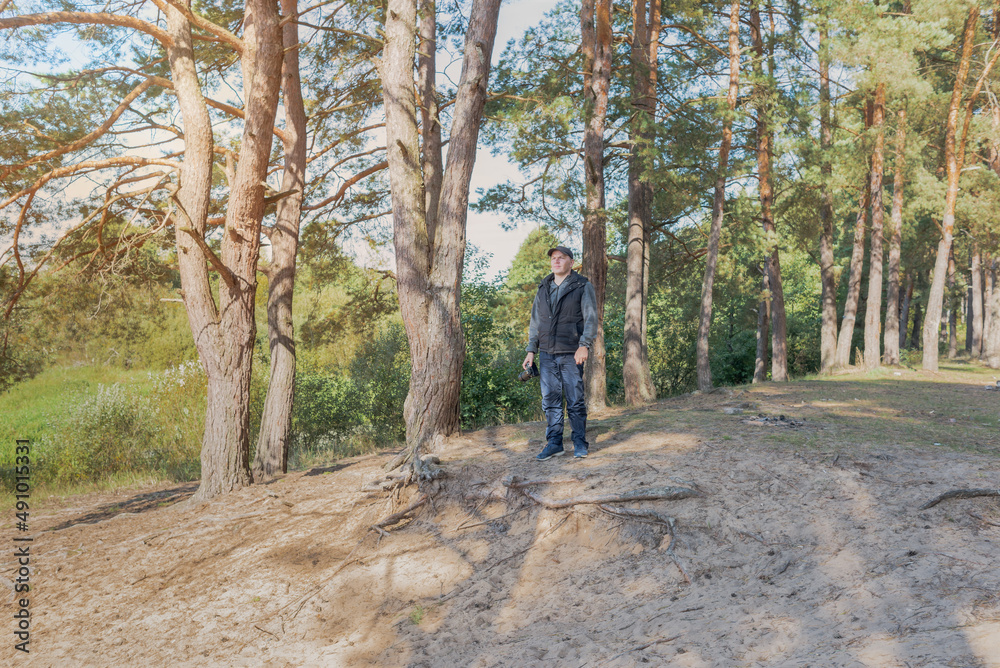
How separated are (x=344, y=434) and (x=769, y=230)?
13.5m

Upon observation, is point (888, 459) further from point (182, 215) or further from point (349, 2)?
point (349, 2)

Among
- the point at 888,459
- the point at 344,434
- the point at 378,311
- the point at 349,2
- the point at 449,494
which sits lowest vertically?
the point at 344,434

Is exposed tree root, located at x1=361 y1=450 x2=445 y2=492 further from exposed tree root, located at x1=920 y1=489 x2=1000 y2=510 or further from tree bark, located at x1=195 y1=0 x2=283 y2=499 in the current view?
exposed tree root, located at x1=920 y1=489 x2=1000 y2=510

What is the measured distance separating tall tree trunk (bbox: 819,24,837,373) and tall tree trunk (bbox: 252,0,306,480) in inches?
568

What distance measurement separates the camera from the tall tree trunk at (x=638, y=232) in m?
14.1

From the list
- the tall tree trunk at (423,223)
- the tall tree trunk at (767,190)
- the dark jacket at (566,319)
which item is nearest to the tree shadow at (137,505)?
the tall tree trunk at (423,223)

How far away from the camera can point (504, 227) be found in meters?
15.7

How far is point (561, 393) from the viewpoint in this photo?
6.50 metres

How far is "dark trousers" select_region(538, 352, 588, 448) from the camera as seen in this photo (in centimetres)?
637

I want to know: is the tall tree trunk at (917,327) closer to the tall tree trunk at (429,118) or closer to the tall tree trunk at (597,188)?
the tall tree trunk at (597,188)

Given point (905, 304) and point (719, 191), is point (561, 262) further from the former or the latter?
point (905, 304)

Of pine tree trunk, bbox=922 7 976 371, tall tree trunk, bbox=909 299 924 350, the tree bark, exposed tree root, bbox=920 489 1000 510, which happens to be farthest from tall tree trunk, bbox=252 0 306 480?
tall tree trunk, bbox=909 299 924 350

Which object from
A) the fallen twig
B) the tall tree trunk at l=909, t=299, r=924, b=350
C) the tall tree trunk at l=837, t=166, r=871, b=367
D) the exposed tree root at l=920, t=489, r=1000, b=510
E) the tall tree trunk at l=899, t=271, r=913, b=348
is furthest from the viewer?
the tall tree trunk at l=909, t=299, r=924, b=350

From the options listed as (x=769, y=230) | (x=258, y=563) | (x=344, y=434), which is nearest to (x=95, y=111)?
(x=258, y=563)
